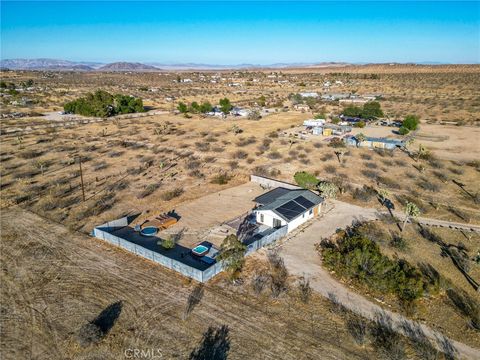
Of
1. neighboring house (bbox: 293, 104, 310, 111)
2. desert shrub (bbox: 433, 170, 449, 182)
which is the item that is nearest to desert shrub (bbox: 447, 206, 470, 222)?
desert shrub (bbox: 433, 170, 449, 182)

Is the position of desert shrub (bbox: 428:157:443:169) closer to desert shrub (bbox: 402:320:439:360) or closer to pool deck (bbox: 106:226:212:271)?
desert shrub (bbox: 402:320:439:360)

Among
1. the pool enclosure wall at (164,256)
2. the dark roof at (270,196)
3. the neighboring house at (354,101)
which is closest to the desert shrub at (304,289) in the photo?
the pool enclosure wall at (164,256)

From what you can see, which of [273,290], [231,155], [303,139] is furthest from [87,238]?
[303,139]

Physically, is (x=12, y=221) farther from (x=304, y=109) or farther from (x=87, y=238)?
(x=304, y=109)

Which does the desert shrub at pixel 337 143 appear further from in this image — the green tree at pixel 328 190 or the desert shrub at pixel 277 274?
the desert shrub at pixel 277 274

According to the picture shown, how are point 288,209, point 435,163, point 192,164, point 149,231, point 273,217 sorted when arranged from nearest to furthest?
point 149,231
point 273,217
point 288,209
point 435,163
point 192,164

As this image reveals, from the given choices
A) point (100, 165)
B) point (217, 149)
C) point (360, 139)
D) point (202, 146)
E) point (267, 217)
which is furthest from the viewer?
point (202, 146)

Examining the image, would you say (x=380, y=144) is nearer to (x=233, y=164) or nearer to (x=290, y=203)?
(x=233, y=164)

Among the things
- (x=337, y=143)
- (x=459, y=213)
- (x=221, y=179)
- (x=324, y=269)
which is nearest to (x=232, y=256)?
(x=324, y=269)
